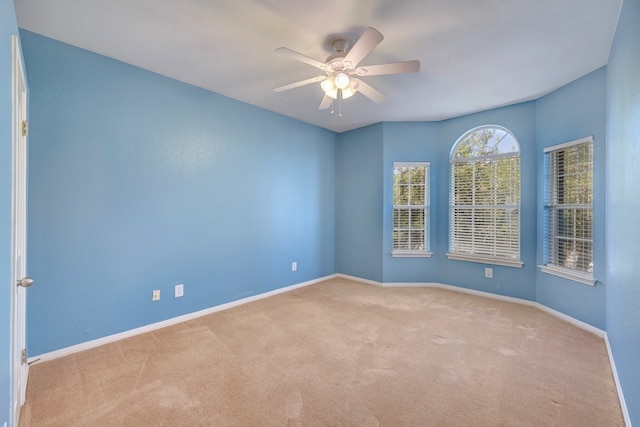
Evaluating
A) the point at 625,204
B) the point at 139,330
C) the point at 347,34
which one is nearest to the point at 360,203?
the point at 347,34

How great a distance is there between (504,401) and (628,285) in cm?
103

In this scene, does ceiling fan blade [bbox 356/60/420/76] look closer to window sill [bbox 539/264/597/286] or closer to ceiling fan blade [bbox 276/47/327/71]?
ceiling fan blade [bbox 276/47/327/71]

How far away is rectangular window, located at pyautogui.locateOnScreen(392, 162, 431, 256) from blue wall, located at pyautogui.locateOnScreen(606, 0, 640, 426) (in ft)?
7.58

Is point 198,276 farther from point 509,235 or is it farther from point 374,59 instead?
point 509,235

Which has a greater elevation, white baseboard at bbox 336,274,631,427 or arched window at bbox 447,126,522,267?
arched window at bbox 447,126,522,267

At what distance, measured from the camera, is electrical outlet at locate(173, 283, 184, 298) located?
3084mm

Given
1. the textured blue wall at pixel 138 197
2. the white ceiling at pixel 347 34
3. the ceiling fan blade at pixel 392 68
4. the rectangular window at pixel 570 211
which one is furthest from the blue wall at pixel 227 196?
the ceiling fan blade at pixel 392 68

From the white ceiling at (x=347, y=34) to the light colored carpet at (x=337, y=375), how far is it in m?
2.60

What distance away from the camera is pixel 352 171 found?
4.99 metres

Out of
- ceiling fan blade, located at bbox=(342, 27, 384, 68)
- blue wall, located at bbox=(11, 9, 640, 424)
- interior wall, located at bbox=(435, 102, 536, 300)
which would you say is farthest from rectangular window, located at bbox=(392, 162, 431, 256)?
ceiling fan blade, located at bbox=(342, 27, 384, 68)

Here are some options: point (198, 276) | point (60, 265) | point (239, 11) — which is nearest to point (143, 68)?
point (239, 11)

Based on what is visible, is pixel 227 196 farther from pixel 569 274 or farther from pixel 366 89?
pixel 569 274

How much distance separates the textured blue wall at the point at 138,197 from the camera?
2314mm

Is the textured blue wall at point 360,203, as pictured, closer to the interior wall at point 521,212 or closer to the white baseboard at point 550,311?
the white baseboard at point 550,311
